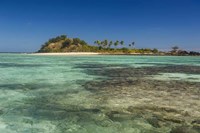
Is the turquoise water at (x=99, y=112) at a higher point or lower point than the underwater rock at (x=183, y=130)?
lower

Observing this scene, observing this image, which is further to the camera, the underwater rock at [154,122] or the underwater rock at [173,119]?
the underwater rock at [173,119]

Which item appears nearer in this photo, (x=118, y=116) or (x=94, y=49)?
(x=118, y=116)

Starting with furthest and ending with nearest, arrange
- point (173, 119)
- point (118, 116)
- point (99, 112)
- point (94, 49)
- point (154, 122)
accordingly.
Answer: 1. point (94, 49)
2. point (99, 112)
3. point (118, 116)
4. point (173, 119)
5. point (154, 122)

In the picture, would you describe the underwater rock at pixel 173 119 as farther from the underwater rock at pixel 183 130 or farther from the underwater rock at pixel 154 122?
the underwater rock at pixel 183 130

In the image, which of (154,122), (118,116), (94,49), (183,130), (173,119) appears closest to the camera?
(183,130)

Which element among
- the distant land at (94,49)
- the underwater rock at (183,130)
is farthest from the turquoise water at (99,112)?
the distant land at (94,49)

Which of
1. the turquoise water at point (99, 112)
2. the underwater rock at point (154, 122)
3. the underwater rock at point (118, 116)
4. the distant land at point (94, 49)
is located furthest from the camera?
the distant land at point (94, 49)

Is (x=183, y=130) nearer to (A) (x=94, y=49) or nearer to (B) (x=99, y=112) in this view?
(B) (x=99, y=112)

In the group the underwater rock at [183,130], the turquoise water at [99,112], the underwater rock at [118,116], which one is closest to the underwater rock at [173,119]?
the turquoise water at [99,112]

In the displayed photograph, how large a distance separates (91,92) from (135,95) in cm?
186

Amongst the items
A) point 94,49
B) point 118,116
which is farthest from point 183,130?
point 94,49

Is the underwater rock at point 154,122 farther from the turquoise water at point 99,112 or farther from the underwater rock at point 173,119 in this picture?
the underwater rock at point 173,119

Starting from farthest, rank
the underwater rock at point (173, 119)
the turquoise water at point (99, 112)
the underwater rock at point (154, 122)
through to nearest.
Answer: the underwater rock at point (173, 119) < the underwater rock at point (154, 122) < the turquoise water at point (99, 112)

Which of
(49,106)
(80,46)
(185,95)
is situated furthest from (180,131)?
(80,46)
